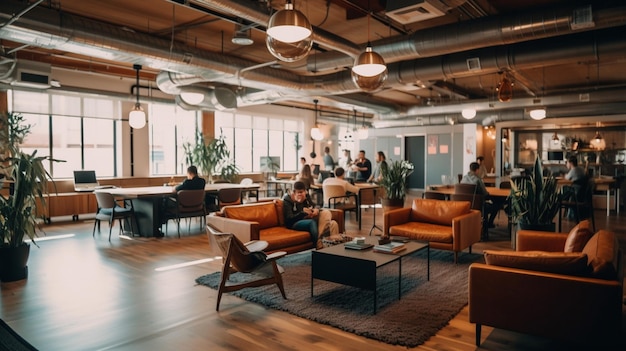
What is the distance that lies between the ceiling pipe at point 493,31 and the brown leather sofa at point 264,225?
2414 millimetres

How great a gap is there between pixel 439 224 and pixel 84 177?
304 inches

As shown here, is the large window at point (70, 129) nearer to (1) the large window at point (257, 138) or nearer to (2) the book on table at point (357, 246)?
(1) the large window at point (257, 138)

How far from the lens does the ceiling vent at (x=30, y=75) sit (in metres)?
7.70

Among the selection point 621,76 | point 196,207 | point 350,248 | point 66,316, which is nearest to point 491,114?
point 621,76

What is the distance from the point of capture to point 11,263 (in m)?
4.81

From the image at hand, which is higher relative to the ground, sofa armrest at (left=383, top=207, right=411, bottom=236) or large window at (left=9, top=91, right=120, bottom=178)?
large window at (left=9, top=91, right=120, bottom=178)

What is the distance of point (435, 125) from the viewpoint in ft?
51.4

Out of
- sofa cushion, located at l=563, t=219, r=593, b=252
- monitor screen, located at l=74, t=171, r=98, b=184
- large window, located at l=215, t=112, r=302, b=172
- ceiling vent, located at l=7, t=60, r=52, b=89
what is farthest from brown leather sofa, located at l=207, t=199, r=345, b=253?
large window, located at l=215, t=112, r=302, b=172

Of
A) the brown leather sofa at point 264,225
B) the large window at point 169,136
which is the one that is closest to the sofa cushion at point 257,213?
the brown leather sofa at point 264,225

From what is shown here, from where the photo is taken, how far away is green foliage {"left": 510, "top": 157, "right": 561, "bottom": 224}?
5.14m

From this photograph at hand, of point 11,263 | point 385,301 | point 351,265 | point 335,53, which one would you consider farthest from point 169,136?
point 385,301

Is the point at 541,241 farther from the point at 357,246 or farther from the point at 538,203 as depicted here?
→ the point at 357,246

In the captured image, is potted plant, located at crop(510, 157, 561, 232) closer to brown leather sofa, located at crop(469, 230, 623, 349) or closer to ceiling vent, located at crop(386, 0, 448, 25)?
brown leather sofa, located at crop(469, 230, 623, 349)

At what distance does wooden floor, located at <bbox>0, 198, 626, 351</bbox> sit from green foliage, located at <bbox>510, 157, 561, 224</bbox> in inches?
70.6
